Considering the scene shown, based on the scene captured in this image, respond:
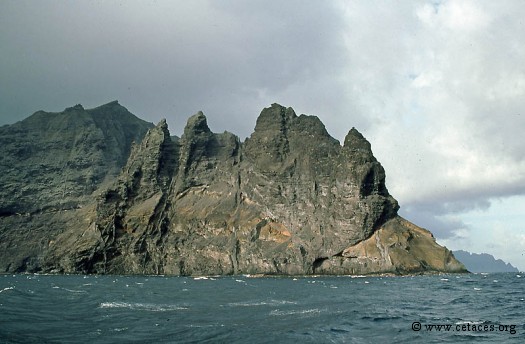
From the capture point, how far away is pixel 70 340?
27.9 metres

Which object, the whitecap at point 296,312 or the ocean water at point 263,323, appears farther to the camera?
the whitecap at point 296,312

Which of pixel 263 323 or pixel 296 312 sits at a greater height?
pixel 296 312

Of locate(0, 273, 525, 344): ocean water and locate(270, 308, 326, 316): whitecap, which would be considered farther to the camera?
locate(270, 308, 326, 316): whitecap

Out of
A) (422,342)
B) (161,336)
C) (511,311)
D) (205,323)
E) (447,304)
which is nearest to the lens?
(422,342)

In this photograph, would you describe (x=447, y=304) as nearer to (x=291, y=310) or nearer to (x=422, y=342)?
(x=291, y=310)

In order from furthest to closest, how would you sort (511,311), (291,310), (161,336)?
1. (291,310)
2. (511,311)
3. (161,336)

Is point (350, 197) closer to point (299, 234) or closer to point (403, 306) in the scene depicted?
point (299, 234)

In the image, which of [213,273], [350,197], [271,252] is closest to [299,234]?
[271,252]

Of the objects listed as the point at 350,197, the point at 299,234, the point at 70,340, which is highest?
the point at 350,197

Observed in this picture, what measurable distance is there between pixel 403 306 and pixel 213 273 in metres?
151

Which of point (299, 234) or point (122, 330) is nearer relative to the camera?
point (122, 330)

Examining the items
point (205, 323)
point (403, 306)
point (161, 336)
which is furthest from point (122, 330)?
point (403, 306)

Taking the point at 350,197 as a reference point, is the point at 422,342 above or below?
below

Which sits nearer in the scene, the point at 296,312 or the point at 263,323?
the point at 263,323
